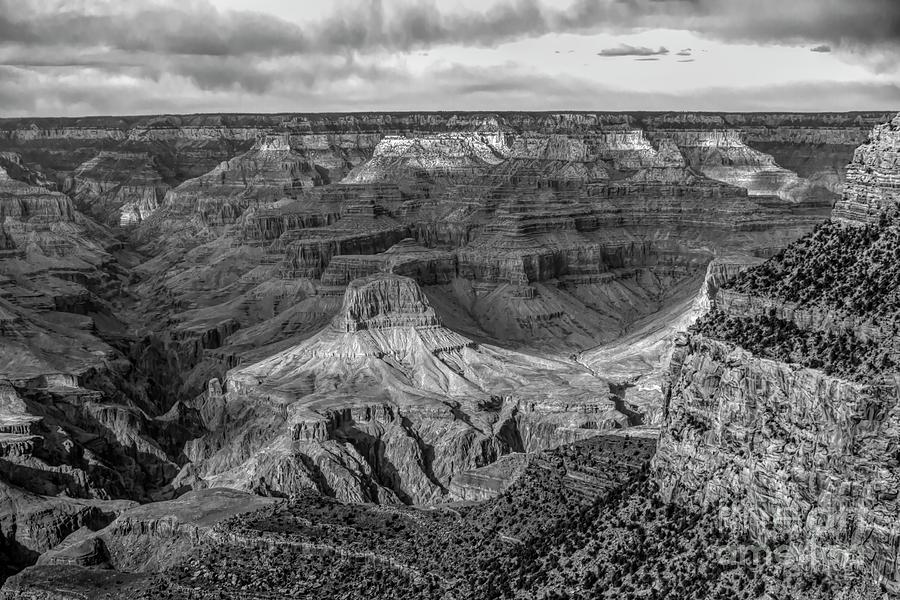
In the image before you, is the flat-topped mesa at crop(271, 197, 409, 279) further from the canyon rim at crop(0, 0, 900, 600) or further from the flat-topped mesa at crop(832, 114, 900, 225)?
the flat-topped mesa at crop(832, 114, 900, 225)

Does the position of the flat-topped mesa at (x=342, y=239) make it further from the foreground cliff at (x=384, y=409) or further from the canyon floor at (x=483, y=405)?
the foreground cliff at (x=384, y=409)

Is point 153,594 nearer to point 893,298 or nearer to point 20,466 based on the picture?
point 893,298

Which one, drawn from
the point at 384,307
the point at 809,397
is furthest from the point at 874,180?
the point at 384,307

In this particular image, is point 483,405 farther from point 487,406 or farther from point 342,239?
point 342,239

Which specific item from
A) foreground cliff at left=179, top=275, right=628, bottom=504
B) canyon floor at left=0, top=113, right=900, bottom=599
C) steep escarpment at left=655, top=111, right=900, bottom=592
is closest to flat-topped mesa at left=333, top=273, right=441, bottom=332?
foreground cliff at left=179, top=275, right=628, bottom=504

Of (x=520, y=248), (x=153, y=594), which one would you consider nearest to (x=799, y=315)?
(x=153, y=594)

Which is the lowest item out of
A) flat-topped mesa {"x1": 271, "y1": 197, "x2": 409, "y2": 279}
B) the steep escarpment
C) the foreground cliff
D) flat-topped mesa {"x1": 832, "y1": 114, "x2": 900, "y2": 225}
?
the foreground cliff

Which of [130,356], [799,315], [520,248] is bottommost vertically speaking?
[130,356]
